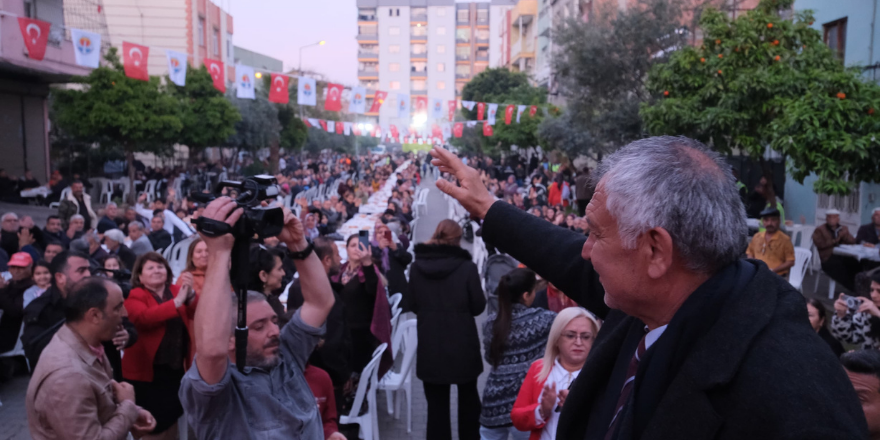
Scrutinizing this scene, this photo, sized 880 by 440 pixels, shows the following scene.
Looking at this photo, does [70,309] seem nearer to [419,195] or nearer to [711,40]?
[711,40]

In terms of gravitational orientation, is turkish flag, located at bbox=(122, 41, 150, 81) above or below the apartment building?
below

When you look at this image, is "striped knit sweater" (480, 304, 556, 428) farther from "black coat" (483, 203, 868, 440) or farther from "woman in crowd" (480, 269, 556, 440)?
"black coat" (483, 203, 868, 440)

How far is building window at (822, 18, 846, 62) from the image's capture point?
1365 cm

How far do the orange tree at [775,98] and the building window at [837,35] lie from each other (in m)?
4.23

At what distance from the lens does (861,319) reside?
5184mm

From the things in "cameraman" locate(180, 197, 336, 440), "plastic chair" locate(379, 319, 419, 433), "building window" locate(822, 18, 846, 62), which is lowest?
"plastic chair" locate(379, 319, 419, 433)

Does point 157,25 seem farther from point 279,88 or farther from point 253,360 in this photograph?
point 253,360

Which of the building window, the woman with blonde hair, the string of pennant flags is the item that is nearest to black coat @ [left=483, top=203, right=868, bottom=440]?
the woman with blonde hair

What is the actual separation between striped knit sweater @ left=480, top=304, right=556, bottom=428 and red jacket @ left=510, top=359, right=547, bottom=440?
53 centimetres

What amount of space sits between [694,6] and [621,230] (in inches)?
704

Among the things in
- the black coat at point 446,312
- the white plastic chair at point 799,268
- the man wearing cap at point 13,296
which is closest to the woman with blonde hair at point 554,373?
the black coat at point 446,312

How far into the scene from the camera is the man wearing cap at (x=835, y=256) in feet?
29.7

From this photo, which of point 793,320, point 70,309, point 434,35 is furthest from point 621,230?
point 434,35

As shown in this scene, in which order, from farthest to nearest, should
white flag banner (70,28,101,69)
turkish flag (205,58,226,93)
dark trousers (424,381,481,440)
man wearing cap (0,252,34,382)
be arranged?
turkish flag (205,58,226,93) < white flag banner (70,28,101,69) < man wearing cap (0,252,34,382) < dark trousers (424,381,481,440)
